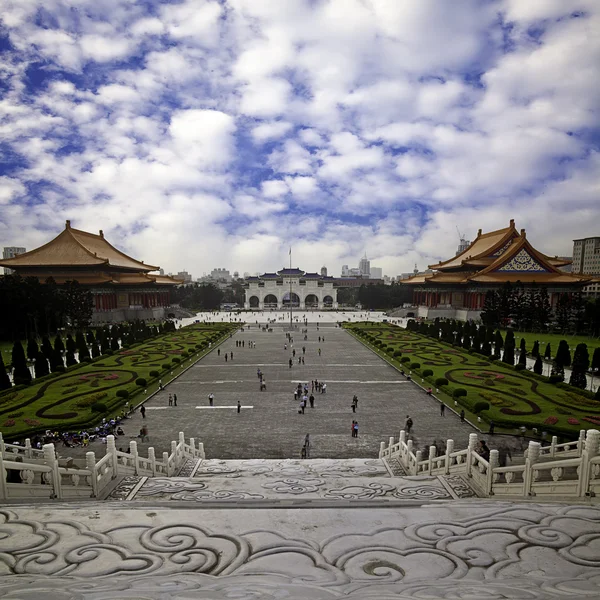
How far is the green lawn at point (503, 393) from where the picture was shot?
777 inches

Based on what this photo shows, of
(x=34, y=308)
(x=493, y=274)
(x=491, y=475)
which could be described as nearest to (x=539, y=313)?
(x=493, y=274)

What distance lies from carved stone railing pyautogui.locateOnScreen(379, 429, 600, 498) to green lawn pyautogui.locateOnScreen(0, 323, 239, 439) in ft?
52.0

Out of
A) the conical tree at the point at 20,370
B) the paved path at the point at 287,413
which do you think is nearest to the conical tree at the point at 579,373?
the paved path at the point at 287,413

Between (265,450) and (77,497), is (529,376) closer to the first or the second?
(265,450)

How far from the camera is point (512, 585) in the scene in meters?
3.76

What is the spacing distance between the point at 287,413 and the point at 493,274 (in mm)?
49273

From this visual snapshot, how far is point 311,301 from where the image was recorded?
128 m

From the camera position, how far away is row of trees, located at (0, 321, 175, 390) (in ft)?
91.4

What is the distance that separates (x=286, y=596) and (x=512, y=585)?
1.92m

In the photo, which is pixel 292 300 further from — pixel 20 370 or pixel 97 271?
pixel 20 370

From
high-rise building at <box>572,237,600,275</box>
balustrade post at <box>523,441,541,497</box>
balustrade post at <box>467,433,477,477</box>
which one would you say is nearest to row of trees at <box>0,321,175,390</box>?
balustrade post at <box>467,433,477,477</box>

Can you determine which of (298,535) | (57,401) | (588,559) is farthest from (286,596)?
(57,401)

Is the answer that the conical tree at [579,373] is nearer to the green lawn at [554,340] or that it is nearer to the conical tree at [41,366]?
the green lawn at [554,340]

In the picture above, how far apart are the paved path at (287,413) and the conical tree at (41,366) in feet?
30.2
